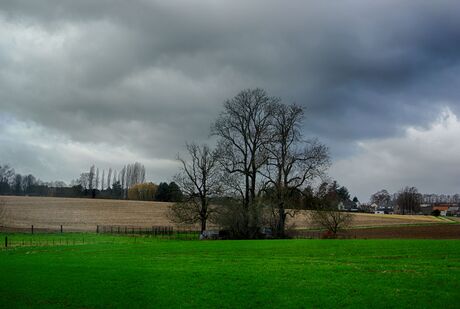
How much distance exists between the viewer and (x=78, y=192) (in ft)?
535

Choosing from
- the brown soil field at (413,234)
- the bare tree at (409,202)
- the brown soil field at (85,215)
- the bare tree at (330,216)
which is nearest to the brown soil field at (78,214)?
the brown soil field at (85,215)

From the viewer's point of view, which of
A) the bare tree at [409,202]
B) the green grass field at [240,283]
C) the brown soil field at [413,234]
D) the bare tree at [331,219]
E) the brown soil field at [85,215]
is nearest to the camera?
the green grass field at [240,283]

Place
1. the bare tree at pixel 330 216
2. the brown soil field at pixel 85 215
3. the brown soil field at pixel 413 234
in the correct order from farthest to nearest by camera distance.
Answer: the brown soil field at pixel 85 215 → the brown soil field at pixel 413 234 → the bare tree at pixel 330 216

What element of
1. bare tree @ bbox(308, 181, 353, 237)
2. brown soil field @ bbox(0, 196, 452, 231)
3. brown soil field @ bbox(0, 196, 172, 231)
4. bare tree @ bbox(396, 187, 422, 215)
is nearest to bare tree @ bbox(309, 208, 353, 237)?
bare tree @ bbox(308, 181, 353, 237)

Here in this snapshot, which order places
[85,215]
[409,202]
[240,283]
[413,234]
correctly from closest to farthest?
[240,283] → [413,234] → [85,215] → [409,202]

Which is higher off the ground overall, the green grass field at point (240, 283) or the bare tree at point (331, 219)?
the bare tree at point (331, 219)

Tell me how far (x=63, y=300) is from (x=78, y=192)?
152 meters

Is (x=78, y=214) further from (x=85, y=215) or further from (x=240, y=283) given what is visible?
(x=240, y=283)

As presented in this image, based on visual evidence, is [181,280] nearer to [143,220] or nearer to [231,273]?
[231,273]

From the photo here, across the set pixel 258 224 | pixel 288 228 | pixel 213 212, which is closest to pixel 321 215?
pixel 288 228

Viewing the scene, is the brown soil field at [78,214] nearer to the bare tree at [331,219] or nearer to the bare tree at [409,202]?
the bare tree at [331,219]

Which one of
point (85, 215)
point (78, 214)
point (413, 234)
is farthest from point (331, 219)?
point (78, 214)

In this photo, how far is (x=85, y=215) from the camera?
102375 mm

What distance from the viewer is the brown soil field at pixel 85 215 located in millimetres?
89075
